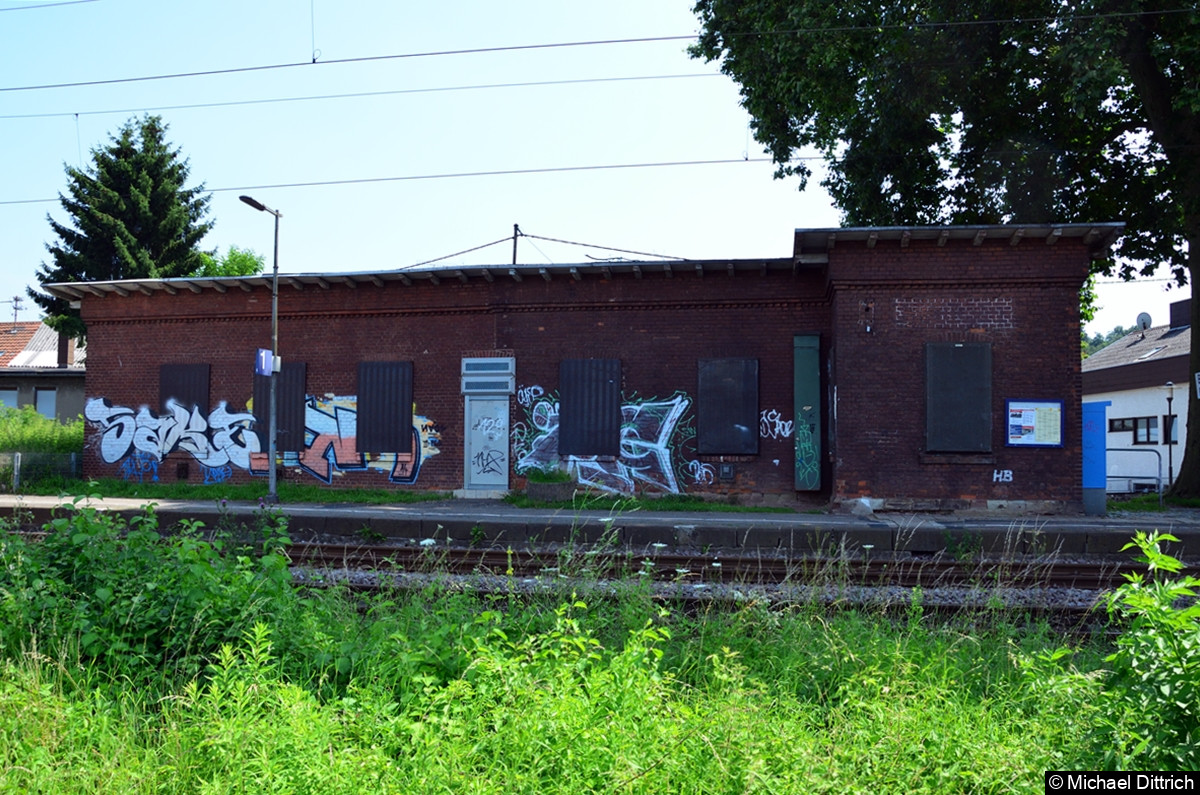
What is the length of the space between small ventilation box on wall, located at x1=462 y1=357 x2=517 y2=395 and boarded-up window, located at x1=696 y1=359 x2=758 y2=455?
4106 millimetres

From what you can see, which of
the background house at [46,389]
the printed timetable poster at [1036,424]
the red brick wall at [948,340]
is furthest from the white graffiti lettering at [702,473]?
the background house at [46,389]

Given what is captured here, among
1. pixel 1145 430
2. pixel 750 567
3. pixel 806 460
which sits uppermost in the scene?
pixel 1145 430

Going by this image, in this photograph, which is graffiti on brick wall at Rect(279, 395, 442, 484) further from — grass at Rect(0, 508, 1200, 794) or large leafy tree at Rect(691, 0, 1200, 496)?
grass at Rect(0, 508, 1200, 794)

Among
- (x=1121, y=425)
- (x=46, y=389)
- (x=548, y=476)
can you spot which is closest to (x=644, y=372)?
(x=548, y=476)

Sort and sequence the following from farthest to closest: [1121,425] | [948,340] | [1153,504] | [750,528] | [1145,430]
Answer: [1121,425] < [1145,430] < [1153,504] < [948,340] < [750,528]

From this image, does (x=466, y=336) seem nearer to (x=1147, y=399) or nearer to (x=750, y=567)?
(x=750, y=567)

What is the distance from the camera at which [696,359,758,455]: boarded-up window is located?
1706 cm

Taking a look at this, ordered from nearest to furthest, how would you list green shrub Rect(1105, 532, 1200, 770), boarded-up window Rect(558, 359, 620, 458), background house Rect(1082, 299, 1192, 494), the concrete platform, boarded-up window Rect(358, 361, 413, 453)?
green shrub Rect(1105, 532, 1200, 770) < the concrete platform < boarded-up window Rect(558, 359, 620, 458) < boarded-up window Rect(358, 361, 413, 453) < background house Rect(1082, 299, 1192, 494)

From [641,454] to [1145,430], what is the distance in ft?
77.9

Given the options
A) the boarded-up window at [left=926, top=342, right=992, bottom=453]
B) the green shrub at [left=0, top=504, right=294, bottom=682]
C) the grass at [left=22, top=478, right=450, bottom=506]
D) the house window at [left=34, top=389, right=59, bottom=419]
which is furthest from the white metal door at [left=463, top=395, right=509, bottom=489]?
the house window at [left=34, top=389, right=59, bottom=419]

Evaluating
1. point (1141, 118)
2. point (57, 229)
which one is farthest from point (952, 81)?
point (57, 229)

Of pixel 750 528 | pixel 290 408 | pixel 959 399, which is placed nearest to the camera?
pixel 750 528

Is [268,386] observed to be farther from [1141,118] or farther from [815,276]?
[1141,118]

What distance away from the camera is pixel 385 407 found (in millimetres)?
18766
